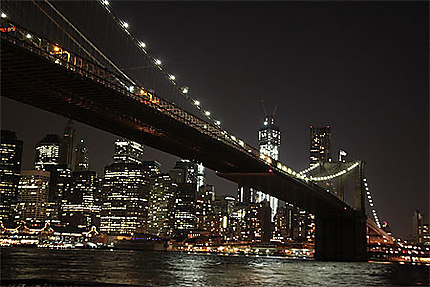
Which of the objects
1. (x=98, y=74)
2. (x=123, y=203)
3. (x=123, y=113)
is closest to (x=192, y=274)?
(x=123, y=113)

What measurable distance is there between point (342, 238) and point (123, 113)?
142 ft

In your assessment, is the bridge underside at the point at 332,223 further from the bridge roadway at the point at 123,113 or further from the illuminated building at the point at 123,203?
the illuminated building at the point at 123,203

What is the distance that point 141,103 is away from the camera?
3528cm

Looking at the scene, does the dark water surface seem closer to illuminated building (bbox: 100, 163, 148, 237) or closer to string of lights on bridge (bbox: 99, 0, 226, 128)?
string of lights on bridge (bbox: 99, 0, 226, 128)

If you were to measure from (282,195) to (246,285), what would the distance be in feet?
116

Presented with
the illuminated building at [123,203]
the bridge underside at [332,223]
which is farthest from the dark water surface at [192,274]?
the illuminated building at [123,203]

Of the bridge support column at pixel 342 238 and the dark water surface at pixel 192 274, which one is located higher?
the bridge support column at pixel 342 238

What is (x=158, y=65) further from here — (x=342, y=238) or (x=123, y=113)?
(x=342, y=238)

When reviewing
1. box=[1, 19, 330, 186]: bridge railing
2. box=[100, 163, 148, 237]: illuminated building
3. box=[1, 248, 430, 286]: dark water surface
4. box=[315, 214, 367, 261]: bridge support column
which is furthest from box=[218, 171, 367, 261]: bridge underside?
box=[100, 163, 148, 237]: illuminated building

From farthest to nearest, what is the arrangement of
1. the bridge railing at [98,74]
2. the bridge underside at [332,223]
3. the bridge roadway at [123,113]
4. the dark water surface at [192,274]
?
the bridge underside at [332,223] < the dark water surface at [192,274] < the bridge roadway at [123,113] < the bridge railing at [98,74]

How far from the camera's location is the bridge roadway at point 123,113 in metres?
28.2

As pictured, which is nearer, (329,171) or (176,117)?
(176,117)

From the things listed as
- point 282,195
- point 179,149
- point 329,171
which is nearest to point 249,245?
point 329,171

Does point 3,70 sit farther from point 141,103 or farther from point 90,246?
point 90,246
